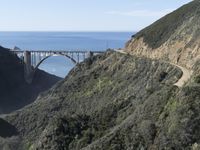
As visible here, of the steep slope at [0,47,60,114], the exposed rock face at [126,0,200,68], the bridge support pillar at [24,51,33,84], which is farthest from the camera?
the bridge support pillar at [24,51,33,84]

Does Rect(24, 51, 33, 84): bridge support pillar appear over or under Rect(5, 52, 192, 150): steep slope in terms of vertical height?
under

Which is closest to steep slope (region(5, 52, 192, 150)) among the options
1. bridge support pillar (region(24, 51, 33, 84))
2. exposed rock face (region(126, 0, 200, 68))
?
exposed rock face (region(126, 0, 200, 68))

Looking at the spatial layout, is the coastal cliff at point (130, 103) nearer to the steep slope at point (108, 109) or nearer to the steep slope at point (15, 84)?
the steep slope at point (108, 109)

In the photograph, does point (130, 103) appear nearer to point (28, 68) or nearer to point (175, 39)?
point (175, 39)

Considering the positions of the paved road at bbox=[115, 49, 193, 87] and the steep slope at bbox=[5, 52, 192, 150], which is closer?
the steep slope at bbox=[5, 52, 192, 150]

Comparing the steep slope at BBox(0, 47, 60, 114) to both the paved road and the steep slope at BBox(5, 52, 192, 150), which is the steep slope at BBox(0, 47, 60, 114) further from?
the paved road

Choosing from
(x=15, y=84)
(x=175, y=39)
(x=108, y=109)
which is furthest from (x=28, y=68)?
(x=108, y=109)

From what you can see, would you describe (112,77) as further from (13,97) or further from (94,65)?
(13,97)
